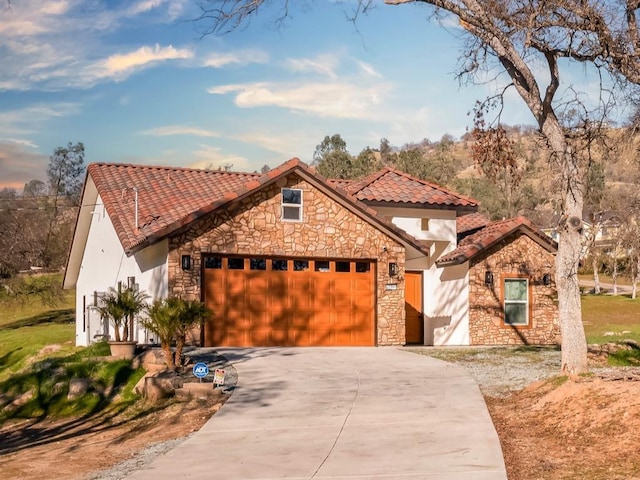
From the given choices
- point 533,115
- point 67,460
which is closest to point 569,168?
point 533,115

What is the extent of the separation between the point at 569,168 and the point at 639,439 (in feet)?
16.6

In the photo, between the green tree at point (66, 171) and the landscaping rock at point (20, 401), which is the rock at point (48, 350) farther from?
the green tree at point (66, 171)

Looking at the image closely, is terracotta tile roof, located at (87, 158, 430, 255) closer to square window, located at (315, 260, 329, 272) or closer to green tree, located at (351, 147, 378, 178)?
square window, located at (315, 260, 329, 272)

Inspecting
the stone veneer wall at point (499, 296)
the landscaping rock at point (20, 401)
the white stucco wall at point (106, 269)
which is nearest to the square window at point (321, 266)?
the white stucco wall at point (106, 269)

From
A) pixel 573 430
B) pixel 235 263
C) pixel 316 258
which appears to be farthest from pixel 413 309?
pixel 573 430

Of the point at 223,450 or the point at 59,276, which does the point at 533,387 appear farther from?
the point at 59,276

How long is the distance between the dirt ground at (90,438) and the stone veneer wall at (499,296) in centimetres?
1318

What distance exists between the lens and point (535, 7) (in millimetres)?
12469

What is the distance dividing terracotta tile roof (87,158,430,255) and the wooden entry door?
1286 millimetres

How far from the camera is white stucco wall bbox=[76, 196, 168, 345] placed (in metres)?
20.3

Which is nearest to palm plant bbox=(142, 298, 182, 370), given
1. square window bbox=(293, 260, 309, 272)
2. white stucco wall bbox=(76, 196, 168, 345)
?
white stucco wall bbox=(76, 196, 168, 345)

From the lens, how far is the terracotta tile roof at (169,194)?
2030cm

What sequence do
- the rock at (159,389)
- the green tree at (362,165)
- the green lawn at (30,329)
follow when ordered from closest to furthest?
1. the rock at (159,389)
2. the green lawn at (30,329)
3. the green tree at (362,165)

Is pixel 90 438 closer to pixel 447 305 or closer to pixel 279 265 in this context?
pixel 279 265
